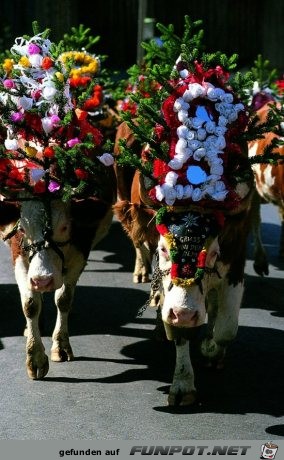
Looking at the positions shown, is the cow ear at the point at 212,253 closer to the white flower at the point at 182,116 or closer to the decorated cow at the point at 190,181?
the decorated cow at the point at 190,181

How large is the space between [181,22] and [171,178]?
58.5ft

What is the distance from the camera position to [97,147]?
6.84 m

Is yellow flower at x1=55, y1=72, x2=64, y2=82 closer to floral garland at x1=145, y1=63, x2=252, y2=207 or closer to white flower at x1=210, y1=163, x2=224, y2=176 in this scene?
floral garland at x1=145, y1=63, x2=252, y2=207

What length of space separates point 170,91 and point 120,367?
215 centimetres

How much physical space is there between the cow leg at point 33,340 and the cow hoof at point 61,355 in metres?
0.39

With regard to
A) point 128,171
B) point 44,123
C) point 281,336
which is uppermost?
point 44,123

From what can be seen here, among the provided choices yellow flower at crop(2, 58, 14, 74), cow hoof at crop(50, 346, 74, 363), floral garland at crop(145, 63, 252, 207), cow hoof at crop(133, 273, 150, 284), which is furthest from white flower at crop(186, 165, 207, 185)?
cow hoof at crop(133, 273, 150, 284)

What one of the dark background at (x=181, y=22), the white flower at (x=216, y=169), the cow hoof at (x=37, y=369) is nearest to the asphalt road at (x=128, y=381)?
the cow hoof at (x=37, y=369)

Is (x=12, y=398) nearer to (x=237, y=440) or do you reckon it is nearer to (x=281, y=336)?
(x=237, y=440)

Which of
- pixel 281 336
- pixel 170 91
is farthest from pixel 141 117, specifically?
pixel 281 336

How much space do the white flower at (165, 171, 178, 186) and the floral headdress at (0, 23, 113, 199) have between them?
0.72 meters

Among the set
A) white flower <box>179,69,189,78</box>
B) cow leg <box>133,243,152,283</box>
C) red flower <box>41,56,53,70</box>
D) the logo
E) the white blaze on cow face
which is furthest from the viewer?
cow leg <box>133,243,152,283</box>

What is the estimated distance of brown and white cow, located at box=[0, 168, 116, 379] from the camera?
632 centimetres

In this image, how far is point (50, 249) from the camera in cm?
636
